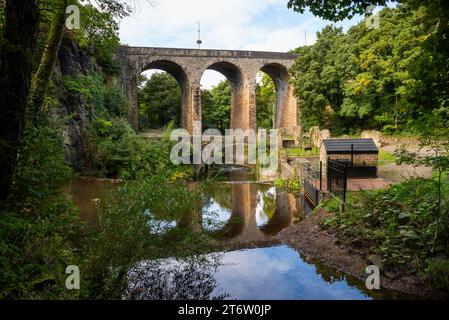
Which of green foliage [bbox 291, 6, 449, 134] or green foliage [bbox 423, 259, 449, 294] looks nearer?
green foliage [bbox 423, 259, 449, 294]

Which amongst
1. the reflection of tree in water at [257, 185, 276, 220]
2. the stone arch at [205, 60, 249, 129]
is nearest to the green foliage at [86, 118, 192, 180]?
the reflection of tree in water at [257, 185, 276, 220]

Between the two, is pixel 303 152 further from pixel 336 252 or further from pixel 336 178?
pixel 336 252

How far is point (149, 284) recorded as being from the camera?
4547mm

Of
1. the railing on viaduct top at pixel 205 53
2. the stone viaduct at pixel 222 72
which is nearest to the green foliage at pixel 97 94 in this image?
the stone viaduct at pixel 222 72

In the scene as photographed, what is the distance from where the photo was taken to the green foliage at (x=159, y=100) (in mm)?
33875

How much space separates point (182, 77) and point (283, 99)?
30.5 ft

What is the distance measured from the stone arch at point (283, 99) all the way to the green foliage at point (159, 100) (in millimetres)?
9379

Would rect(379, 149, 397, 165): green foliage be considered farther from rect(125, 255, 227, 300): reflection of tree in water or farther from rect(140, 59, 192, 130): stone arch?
rect(140, 59, 192, 130): stone arch

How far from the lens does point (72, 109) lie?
1352cm

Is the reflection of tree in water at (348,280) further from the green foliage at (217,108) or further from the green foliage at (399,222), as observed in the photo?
the green foliage at (217,108)

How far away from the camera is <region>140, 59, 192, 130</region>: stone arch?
85.7 ft
